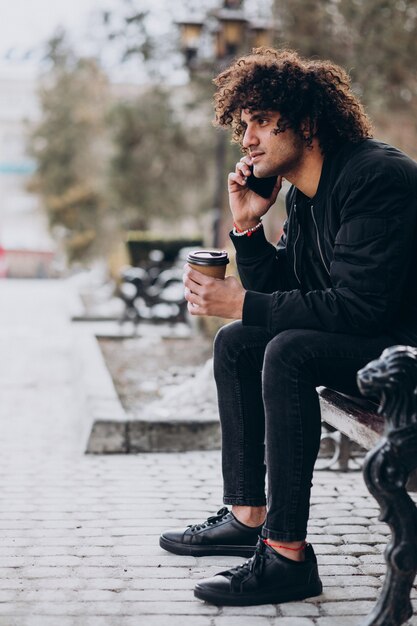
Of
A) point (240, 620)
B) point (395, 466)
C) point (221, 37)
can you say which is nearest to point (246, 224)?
point (395, 466)

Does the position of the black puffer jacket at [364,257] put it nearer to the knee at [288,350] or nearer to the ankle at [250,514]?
the knee at [288,350]

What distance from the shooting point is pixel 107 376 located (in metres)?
6.84

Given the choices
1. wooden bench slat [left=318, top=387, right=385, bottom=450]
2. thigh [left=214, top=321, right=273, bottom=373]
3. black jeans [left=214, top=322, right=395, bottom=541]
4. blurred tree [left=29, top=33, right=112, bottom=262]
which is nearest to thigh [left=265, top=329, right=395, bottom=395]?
black jeans [left=214, top=322, right=395, bottom=541]

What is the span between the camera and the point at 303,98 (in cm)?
297

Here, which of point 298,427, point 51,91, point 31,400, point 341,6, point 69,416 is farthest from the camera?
point 51,91

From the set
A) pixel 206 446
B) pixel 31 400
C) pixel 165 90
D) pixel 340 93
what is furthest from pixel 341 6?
pixel 340 93

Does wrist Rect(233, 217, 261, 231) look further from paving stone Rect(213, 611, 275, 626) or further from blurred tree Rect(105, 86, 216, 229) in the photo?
blurred tree Rect(105, 86, 216, 229)

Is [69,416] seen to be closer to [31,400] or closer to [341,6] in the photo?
[31,400]

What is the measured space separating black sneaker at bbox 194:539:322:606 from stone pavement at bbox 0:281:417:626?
0.03 m

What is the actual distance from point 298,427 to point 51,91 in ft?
111

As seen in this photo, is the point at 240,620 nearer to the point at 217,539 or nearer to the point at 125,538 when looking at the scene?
the point at 217,539

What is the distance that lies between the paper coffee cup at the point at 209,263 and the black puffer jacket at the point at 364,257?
13 cm

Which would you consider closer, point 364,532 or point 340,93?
point 340,93

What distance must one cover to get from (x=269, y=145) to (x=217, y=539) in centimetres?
138
